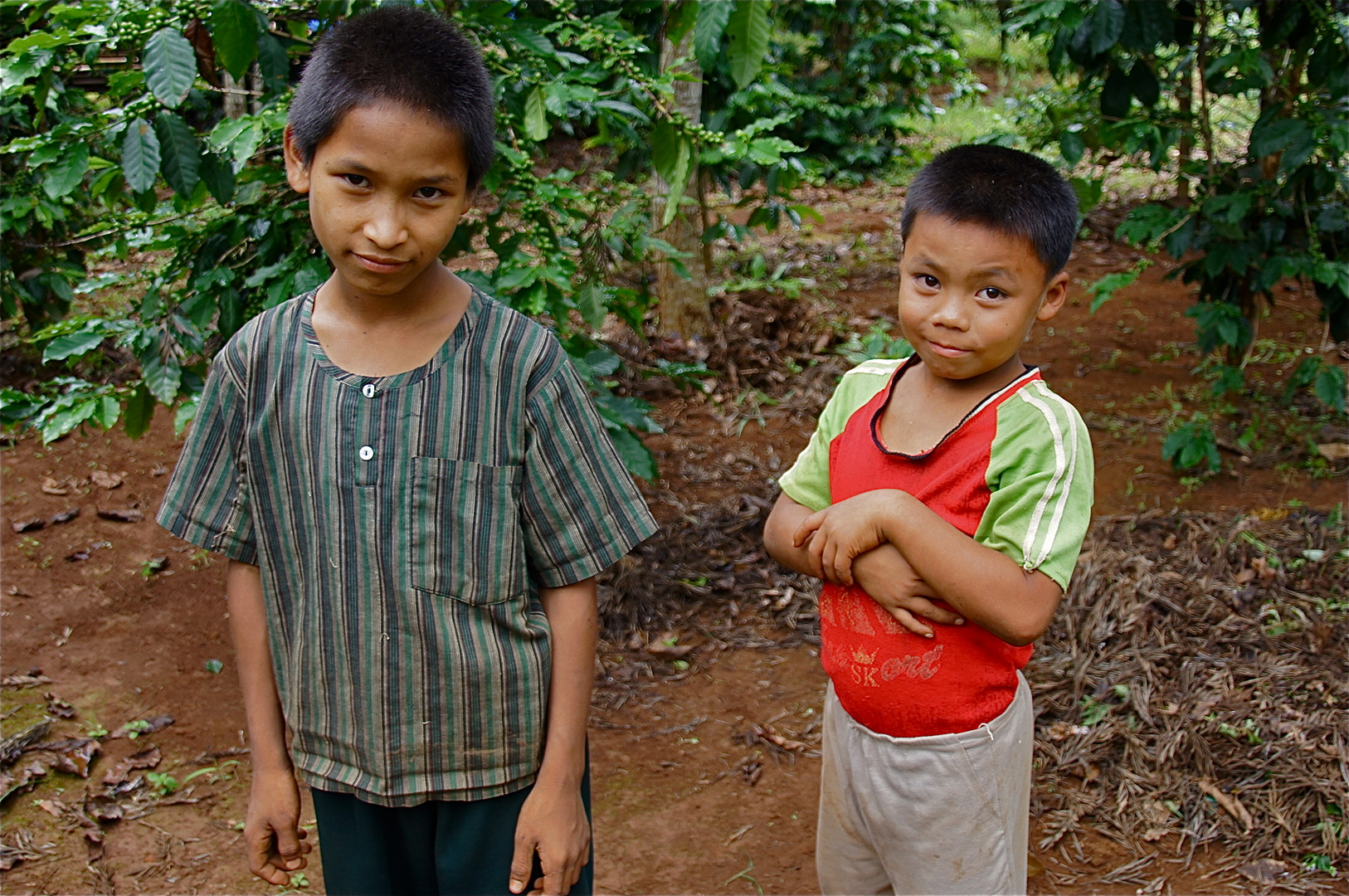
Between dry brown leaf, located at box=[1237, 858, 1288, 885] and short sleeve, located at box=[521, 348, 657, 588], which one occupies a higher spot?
short sleeve, located at box=[521, 348, 657, 588]

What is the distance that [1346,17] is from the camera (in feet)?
11.6

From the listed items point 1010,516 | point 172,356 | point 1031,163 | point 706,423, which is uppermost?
point 1031,163

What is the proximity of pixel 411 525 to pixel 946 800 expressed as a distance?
81 centimetres

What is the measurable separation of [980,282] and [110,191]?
206 centimetres

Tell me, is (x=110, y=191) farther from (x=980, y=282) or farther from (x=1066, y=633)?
(x=1066, y=633)

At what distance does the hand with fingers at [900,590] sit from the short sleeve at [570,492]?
29cm

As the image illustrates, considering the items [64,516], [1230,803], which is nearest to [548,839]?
[1230,803]

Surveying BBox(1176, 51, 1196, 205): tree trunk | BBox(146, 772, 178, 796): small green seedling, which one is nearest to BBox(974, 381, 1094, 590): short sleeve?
BBox(146, 772, 178, 796): small green seedling

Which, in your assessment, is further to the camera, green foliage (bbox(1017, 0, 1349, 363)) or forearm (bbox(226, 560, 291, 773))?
green foliage (bbox(1017, 0, 1349, 363))

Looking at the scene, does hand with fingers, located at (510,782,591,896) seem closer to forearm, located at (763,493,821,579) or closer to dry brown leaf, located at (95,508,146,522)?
forearm, located at (763,493,821,579)

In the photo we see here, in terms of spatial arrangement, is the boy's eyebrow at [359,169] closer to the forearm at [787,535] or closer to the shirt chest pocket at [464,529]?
the shirt chest pocket at [464,529]

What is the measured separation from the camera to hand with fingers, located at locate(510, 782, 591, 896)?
4.47ft

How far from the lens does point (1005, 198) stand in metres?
1.40

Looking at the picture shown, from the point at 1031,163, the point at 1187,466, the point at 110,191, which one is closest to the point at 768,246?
the point at 1187,466
